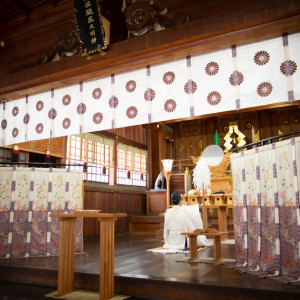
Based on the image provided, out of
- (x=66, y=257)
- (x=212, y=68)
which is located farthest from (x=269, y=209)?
(x=66, y=257)

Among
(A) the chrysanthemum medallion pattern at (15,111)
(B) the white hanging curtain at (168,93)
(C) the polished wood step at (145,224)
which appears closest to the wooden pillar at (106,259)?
(B) the white hanging curtain at (168,93)

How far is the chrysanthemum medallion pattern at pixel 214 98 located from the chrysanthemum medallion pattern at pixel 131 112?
Answer: 1105 mm

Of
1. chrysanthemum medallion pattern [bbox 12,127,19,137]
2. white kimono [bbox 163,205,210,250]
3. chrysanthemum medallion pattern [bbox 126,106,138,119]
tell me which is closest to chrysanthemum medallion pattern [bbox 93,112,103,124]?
chrysanthemum medallion pattern [bbox 126,106,138,119]

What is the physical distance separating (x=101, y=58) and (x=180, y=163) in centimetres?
1072

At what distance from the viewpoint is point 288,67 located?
3.77 meters

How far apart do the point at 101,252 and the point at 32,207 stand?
3.21 m

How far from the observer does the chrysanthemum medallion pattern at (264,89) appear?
384 cm

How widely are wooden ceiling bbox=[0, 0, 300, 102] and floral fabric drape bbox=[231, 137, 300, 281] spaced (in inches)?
58.0

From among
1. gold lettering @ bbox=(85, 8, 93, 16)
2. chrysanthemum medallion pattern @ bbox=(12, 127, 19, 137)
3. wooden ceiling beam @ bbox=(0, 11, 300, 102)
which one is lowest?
chrysanthemum medallion pattern @ bbox=(12, 127, 19, 137)

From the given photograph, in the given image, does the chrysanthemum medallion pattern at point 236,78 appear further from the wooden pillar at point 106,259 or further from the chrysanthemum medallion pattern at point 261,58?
the wooden pillar at point 106,259

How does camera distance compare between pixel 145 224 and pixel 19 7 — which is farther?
pixel 145 224

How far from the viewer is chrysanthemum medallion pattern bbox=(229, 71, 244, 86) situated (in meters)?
4.06

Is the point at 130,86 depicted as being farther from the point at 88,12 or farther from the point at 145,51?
the point at 88,12

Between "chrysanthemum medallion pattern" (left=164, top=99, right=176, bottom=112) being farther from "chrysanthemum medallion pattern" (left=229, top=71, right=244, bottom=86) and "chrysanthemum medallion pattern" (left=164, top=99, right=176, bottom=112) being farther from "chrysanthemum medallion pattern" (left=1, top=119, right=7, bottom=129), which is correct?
"chrysanthemum medallion pattern" (left=1, top=119, right=7, bottom=129)
